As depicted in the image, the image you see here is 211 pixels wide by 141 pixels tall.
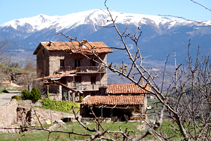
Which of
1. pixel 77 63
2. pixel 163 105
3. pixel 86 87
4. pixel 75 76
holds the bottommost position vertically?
pixel 86 87

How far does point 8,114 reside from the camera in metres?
20.4

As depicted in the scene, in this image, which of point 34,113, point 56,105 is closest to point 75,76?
point 56,105

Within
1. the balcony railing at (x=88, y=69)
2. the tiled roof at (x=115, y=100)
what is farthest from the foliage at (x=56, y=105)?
the balcony railing at (x=88, y=69)

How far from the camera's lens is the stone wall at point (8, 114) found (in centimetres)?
1942

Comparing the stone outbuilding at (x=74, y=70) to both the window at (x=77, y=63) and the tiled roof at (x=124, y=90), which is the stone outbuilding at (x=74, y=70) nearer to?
the window at (x=77, y=63)

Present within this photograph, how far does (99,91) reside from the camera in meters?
37.6

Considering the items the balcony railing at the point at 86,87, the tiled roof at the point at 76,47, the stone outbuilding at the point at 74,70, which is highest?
the tiled roof at the point at 76,47

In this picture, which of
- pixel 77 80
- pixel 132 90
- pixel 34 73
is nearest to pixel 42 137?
pixel 132 90

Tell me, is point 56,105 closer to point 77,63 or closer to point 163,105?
point 77,63

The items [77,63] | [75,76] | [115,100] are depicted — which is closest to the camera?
[115,100]

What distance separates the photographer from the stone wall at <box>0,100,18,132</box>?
19.4 meters

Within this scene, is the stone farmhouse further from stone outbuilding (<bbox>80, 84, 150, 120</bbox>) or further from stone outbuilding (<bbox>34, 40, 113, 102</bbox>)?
stone outbuilding (<bbox>80, 84, 150, 120</bbox>)

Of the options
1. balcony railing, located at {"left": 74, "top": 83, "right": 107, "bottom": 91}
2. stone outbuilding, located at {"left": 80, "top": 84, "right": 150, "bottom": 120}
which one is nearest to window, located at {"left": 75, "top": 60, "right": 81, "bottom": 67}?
balcony railing, located at {"left": 74, "top": 83, "right": 107, "bottom": 91}

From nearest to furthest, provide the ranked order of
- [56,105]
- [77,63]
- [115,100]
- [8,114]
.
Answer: [8,114] < [56,105] < [115,100] < [77,63]
